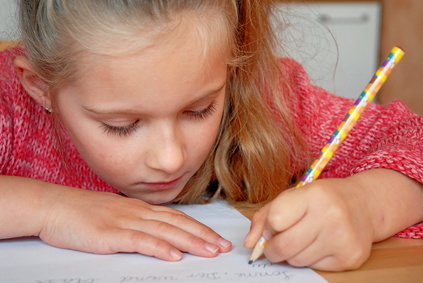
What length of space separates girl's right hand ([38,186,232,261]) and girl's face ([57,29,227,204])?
5 centimetres

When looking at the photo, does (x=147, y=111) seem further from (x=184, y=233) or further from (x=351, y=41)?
(x=351, y=41)

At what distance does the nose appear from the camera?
72 cm

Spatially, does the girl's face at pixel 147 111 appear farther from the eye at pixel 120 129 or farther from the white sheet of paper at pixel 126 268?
the white sheet of paper at pixel 126 268

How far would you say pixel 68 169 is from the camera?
0.97m

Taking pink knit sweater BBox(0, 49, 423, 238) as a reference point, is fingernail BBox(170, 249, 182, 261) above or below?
below

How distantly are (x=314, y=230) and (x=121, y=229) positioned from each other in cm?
21

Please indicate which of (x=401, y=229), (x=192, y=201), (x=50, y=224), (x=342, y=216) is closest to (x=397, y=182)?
(x=401, y=229)

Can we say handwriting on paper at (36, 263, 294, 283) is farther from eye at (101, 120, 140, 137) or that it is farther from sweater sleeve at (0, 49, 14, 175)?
sweater sleeve at (0, 49, 14, 175)

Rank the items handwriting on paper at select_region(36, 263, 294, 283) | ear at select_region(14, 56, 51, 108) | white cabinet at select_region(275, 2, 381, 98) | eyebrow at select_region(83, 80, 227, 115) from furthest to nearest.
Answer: white cabinet at select_region(275, 2, 381, 98) → ear at select_region(14, 56, 51, 108) → eyebrow at select_region(83, 80, 227, 115) → handwriting on paper at select_region(36, 263, 294, 283)

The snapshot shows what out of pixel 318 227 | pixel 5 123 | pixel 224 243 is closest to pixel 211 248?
pixel 224 243

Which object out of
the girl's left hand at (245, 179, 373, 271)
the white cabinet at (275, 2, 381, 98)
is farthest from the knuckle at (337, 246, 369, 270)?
the white cabinet at (275, 2, 381, 98)

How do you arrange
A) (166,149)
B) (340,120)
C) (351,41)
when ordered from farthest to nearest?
(351,41), (340,120), (166,149)

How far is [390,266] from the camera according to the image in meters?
0.64

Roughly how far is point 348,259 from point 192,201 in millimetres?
314
